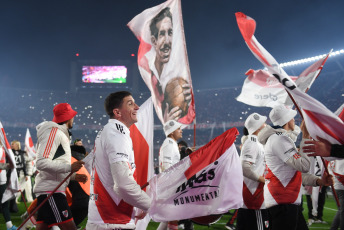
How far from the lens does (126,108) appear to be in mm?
3580

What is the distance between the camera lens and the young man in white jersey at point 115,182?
123 inches

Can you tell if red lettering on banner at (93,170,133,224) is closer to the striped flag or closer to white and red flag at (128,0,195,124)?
the striped flag

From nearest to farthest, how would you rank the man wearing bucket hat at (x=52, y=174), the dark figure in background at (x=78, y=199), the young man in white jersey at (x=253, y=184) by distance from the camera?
the man wearing bucket hat at (x=52, y=174), the young man in white jersey at (x=253, y=184), the dark figure in background at (x=78, y=199)

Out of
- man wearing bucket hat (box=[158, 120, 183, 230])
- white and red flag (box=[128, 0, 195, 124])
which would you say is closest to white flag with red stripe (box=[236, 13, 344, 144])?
white and red flag (box=[128, 0, 195, 124])

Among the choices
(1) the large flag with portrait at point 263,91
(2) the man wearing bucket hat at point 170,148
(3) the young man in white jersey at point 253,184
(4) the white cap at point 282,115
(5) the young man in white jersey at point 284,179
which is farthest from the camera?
(1) the large flag with portrait at point 263,91

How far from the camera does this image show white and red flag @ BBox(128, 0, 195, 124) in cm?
646

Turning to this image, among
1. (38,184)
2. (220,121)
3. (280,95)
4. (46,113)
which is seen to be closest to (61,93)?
(46,113)

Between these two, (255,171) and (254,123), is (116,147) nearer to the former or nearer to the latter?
(255,171)

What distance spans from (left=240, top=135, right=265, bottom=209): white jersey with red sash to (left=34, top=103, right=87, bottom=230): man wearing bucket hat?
2.62 meters

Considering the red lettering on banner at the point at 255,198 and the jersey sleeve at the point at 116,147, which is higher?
the jersey sleeve at the point at 116,147

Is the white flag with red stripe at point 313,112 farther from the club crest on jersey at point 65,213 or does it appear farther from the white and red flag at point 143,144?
the club crest on jersey at point 65,213

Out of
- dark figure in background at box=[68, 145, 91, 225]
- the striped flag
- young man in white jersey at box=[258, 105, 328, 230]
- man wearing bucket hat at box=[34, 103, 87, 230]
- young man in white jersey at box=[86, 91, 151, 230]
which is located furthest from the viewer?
dark figure in background at box=[68, 145, 91, 225]

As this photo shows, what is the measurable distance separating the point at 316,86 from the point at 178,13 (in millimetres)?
43396

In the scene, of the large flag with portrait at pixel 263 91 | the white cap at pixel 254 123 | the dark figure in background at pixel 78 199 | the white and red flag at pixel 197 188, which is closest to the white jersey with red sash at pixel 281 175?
the white cap at pixel 254 123
